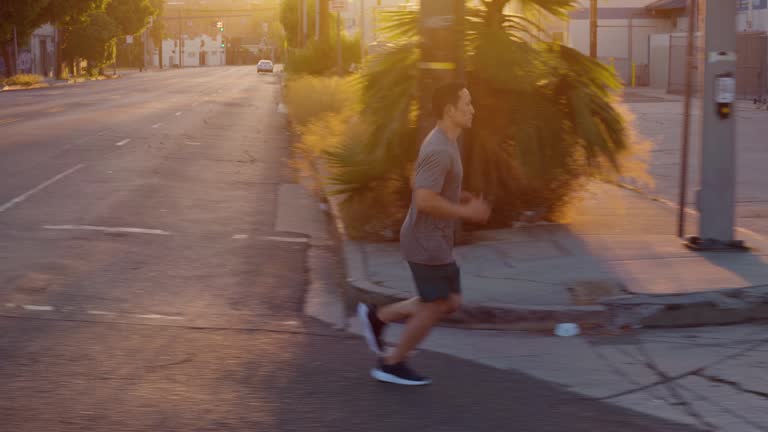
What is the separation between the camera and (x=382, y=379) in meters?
6.55

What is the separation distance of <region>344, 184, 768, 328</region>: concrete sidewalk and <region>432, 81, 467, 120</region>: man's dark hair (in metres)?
2.24

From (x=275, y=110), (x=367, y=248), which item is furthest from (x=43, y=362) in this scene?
(x=275, y=110)

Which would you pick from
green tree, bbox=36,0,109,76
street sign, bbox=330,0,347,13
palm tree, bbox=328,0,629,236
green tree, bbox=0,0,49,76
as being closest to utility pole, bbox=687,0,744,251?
palm tree, bbox=328,0,629,236

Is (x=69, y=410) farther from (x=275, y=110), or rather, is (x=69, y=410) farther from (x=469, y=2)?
(x=275, y=110)

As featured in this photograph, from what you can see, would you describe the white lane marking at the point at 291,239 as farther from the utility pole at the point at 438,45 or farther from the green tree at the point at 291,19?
the green tree at the point at 291,19

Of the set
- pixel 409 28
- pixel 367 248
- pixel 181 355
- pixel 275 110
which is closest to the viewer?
pixel 181 355

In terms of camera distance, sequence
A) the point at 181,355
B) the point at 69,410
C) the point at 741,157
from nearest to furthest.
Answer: the point at 69,410 → the point at 181,355 → the point at 741,157

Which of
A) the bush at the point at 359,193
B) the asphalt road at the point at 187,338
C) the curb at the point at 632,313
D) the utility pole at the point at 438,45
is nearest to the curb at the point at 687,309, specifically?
the curb at the point at 632,313

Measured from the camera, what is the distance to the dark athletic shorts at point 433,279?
20.7 ft

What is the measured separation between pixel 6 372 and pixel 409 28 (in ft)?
20.3

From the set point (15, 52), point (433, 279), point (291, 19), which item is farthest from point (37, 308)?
point (291, 19)

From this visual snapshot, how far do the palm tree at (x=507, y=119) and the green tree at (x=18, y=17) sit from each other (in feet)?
177

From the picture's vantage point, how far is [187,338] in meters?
7.62

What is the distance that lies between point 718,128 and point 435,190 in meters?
4.70
